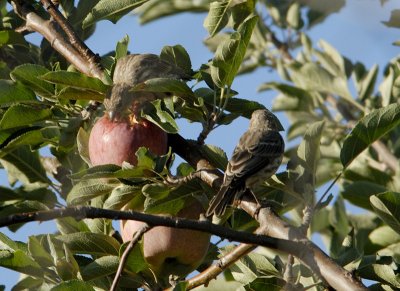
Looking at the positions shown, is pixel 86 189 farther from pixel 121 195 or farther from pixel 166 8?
pixel 166 8

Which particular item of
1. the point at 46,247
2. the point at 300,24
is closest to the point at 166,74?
the point at 46,247

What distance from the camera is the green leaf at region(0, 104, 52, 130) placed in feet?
15.5

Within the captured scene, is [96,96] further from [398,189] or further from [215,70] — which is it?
[398,189]

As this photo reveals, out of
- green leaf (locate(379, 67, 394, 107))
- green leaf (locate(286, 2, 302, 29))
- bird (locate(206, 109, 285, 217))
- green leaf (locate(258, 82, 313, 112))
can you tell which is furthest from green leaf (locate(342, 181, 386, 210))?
green leaf (locate(286, 2, 302, 29))

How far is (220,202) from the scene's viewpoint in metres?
4.18

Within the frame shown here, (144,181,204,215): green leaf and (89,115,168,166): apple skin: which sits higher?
(89,115,168,166): apple skin

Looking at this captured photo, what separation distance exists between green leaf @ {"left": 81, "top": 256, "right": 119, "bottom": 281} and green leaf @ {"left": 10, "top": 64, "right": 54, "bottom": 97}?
110cm

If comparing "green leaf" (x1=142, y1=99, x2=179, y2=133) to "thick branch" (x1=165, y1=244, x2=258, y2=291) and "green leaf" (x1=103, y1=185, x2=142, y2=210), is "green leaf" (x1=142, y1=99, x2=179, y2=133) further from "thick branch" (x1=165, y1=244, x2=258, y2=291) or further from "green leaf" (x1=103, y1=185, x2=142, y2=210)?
"thick branch" (x1=165, y1=244, x2=258, y2=291)

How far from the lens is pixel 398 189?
20.5ft

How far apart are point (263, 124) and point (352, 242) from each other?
1503mm

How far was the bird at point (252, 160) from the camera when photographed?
13.8 feet

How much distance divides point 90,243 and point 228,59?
3.83 ft

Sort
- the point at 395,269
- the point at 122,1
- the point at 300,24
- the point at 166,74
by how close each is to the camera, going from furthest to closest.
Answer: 1. the point at 300,24
2. the point at 166,74
3. the point at 122,1
4. the point at 395,269

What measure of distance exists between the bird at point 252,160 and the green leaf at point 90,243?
2.14 ft
